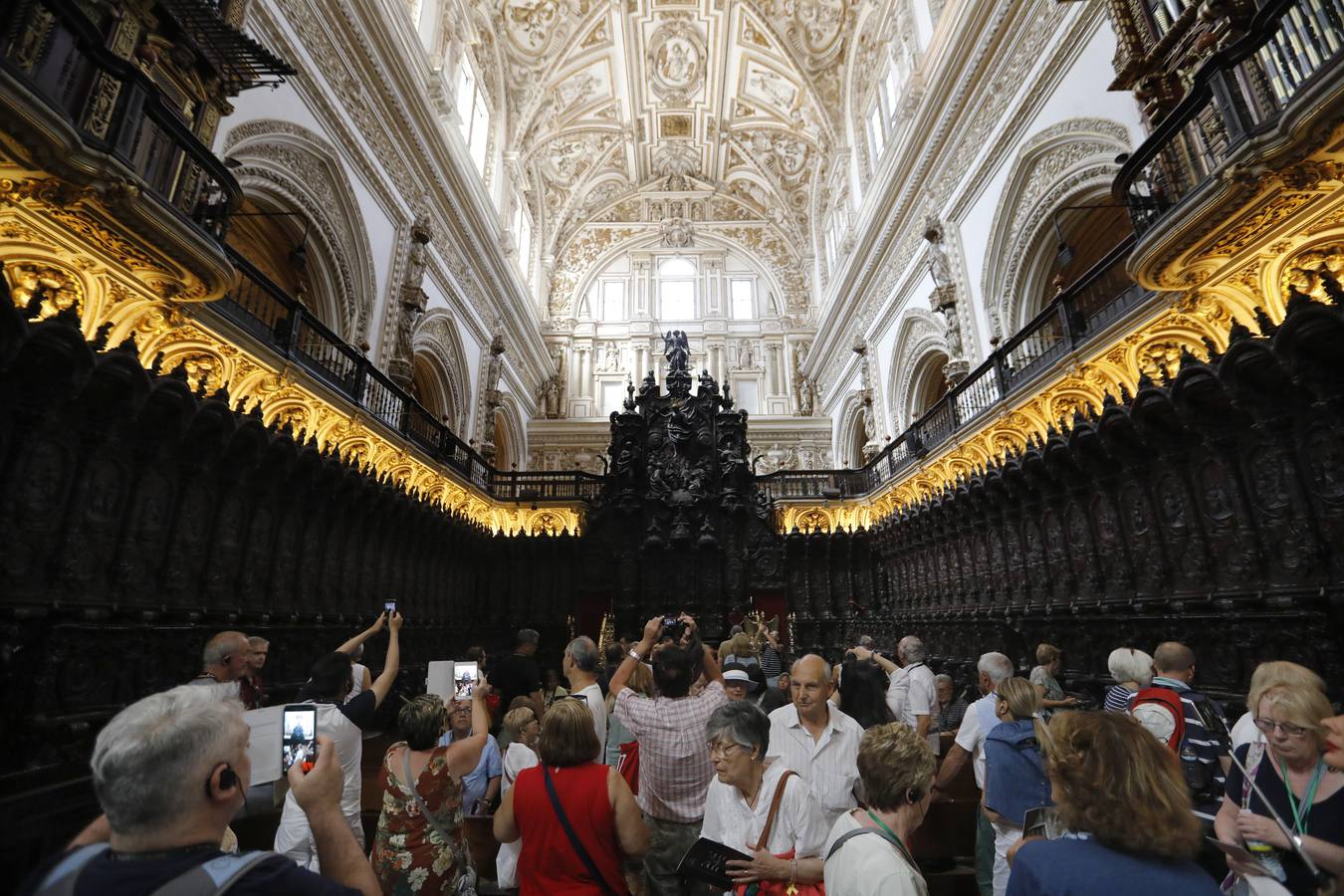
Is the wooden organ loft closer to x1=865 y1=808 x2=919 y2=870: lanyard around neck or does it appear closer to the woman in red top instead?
the woman in red top

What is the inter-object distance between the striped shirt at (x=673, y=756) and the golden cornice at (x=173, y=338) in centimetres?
576

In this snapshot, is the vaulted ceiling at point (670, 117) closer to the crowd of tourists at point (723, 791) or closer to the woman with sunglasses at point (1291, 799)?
the crowd of tourists at point (723, 791)

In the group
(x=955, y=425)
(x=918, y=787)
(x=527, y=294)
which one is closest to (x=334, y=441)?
(x=918, y=787)

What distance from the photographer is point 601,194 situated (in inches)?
1053

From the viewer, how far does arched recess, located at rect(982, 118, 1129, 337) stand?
919 centimetres

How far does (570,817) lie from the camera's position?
2180 millimetres

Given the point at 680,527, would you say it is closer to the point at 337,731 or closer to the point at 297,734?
the point at 337,731

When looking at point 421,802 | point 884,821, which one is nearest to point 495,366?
point 421,802

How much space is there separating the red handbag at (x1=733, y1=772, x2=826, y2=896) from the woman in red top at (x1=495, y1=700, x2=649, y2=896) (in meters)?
0.41

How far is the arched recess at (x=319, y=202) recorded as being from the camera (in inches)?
355

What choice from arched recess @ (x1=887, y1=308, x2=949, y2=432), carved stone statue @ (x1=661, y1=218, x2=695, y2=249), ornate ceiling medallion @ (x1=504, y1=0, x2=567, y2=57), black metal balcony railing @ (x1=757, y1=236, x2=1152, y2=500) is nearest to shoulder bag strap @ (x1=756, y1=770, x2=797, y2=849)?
black metal balcony railing @ (x1=757, y1=236, x2=1152, y2=500)

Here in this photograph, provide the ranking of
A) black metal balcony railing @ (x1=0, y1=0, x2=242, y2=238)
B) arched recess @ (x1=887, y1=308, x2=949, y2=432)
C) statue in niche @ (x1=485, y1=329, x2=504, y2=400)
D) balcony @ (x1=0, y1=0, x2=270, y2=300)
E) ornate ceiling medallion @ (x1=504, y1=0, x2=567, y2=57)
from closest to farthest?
balcony @ (x1=0, y1=0, x2=270, y2=300), black metal balcony railing @ (x1=0, y1=0, x2=242, y2=238), arched recess @ (x1=887, y1=308, x2=949, y2=432), statue in niche @ (x1=485, y1=329, x2=504, y2=400), ornate ceiling medallion @ (x1=504, y1=0, x2=567, y2=57)

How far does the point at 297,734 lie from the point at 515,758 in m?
1.59

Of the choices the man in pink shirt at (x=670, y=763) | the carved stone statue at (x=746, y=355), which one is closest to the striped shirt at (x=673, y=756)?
the man in pink shirt at (x=670, y=763)
